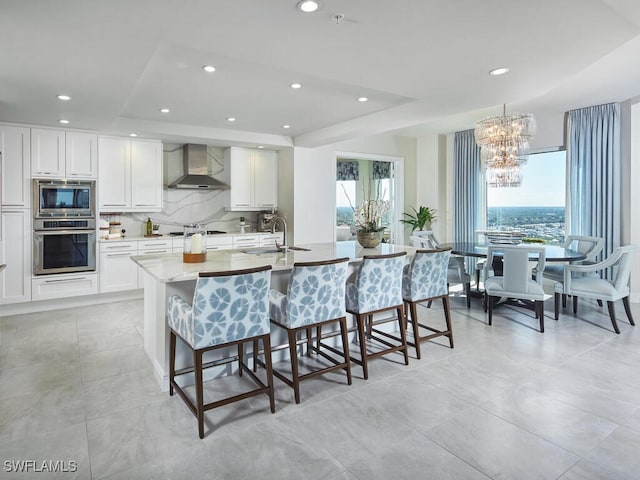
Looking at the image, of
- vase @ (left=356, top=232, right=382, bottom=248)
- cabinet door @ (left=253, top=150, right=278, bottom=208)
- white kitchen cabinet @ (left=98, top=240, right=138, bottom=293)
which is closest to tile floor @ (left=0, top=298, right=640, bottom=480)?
vase @ (left=356, top=232, right=382, bottom=248)

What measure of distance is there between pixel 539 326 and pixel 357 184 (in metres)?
5.85

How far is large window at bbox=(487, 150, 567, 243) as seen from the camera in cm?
609

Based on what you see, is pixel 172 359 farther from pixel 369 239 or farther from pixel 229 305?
pixel 369 239

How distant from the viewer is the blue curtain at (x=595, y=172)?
5320mm

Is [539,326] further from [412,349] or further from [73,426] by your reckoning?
[73,426]

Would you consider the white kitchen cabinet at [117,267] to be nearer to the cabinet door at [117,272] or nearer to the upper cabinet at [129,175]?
the cabinet door at [117,272]

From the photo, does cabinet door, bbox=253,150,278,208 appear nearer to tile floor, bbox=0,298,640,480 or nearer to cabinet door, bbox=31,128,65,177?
cabinet door, bbox=31,128,65,177

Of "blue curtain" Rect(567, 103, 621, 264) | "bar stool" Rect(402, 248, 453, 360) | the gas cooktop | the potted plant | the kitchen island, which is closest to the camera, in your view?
the kitchen island

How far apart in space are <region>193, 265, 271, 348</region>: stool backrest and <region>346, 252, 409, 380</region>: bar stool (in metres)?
0.88

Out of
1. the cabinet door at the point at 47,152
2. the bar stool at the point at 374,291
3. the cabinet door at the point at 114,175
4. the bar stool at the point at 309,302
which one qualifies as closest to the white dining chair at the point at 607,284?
the bar stool at the point at 374,291

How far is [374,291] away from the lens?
3.17 m

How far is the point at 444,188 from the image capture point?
24.8 ft

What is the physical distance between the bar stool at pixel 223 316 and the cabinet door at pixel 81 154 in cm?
357

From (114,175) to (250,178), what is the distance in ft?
6.69
